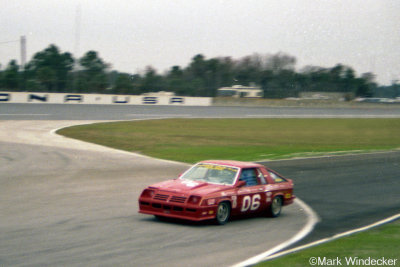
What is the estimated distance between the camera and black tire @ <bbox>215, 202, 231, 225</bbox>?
991cm

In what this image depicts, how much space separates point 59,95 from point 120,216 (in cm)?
4901

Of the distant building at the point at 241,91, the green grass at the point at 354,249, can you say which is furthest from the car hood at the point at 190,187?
the distant building at the point at 241,91

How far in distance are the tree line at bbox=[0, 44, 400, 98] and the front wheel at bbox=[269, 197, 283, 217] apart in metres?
51.0

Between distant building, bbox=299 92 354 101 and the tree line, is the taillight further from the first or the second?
distant building, bbox=299 92 354 101

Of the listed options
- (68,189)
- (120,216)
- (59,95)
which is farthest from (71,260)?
(59,95)

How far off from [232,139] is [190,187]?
2270 cm

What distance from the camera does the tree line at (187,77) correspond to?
63750 mm

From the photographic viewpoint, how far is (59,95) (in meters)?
57.1

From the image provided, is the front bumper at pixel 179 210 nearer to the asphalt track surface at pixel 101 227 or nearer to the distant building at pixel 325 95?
the asphalt track surface at pixel 101 227

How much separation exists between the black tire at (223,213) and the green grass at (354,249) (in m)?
2.38

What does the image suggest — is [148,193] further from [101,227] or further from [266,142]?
[266,142]

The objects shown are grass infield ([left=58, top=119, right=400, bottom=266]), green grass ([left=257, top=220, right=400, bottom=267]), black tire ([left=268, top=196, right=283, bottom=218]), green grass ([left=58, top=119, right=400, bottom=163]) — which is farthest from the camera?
green grass ([left=58, top=119, right=400, bottom=163])

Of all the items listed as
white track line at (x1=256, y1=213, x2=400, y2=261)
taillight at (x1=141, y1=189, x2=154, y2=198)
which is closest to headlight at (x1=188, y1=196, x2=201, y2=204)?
taillight at (x1=141, y1=189, x2=154, y2=198)

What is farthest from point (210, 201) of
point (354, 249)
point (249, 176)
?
point (354, 249)
